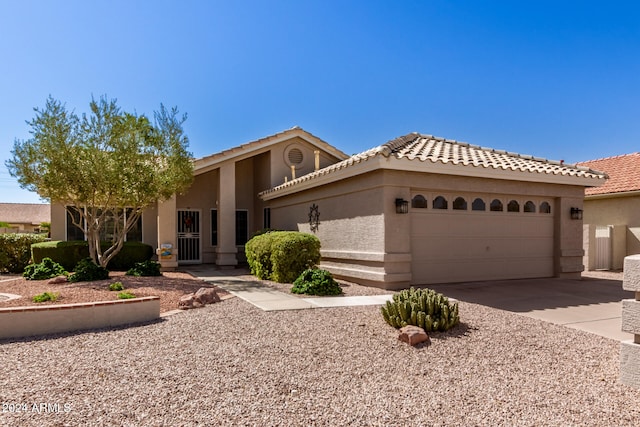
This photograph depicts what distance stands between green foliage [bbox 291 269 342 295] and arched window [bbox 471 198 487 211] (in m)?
4.87

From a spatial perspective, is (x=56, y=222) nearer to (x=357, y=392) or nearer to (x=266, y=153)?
(x=266, y=153)

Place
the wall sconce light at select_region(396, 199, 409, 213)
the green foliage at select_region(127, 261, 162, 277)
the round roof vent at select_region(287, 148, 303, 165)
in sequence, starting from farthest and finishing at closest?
the round roof vent at select_region(287, 148, 303, 165), the green foliage at select_region(127, 261, 162, 277), the wall sconce light at select_region(396, 199, 409, 213)

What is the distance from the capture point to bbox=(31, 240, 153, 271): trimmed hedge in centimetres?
1405

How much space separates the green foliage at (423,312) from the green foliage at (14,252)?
1459 centimetres

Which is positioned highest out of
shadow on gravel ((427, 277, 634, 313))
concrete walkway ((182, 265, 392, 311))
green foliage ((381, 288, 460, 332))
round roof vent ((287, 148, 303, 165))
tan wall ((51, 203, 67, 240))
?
round roof vent ((287, 148, 303, 165))

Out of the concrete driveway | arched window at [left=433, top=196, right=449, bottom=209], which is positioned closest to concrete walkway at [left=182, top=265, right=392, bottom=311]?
the concrete driveway

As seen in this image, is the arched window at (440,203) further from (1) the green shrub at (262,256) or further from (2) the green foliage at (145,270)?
(2) the green foliage at (145,270)

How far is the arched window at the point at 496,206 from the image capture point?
1177cm

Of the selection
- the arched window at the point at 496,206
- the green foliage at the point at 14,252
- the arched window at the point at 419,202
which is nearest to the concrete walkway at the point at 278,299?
the arched window at the point at 419,202

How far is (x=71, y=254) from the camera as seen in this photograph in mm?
14211

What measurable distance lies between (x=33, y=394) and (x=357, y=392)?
10.5ft

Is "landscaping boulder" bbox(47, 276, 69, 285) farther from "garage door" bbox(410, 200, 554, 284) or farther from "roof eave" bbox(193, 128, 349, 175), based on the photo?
"garage door" bbox(410, 200, 554, 284)

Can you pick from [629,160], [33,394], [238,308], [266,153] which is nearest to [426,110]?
[266,153]

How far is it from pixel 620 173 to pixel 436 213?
1251 cm
